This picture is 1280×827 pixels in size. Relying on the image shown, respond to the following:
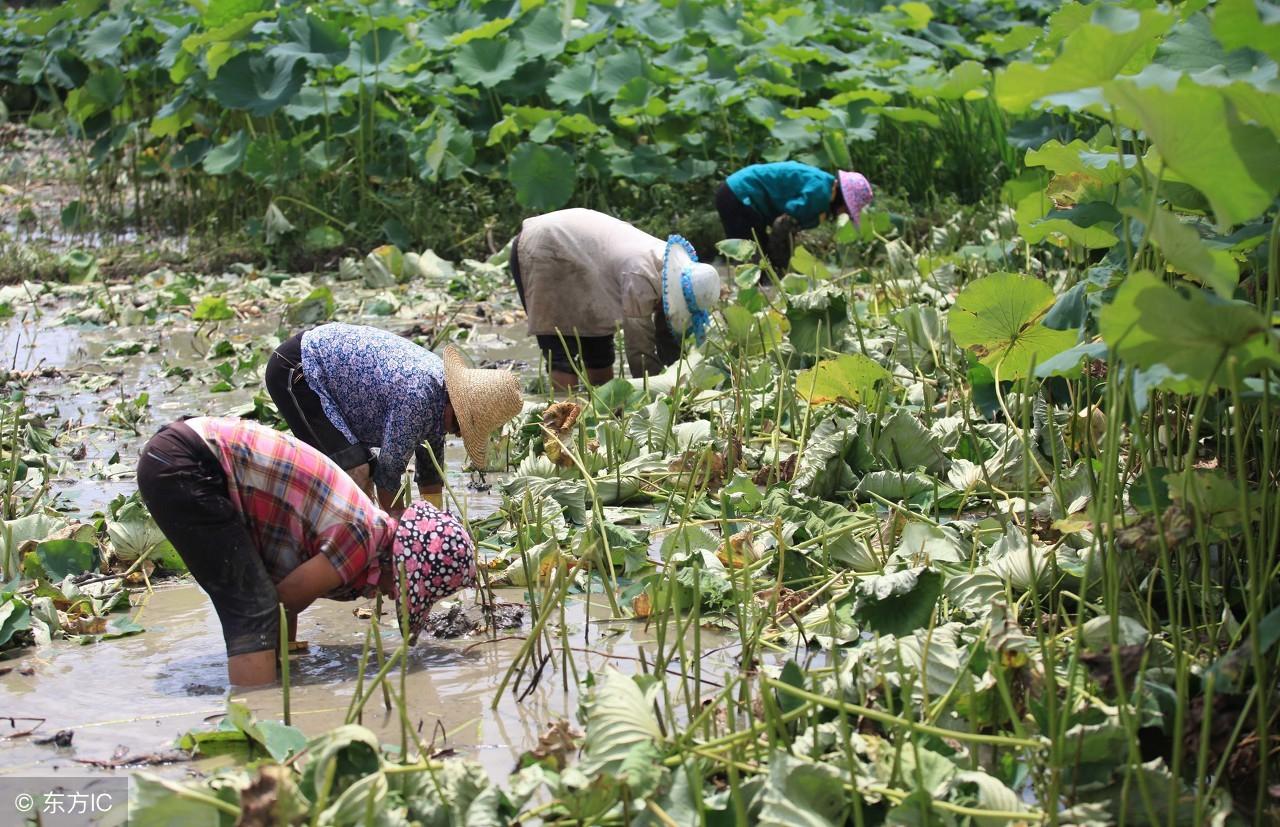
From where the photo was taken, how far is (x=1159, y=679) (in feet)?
7.93

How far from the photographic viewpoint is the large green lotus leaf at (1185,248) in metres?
1.89

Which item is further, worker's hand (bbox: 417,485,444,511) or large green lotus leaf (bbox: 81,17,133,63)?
large green lotus leaf (bbox: 81,17,133,63)

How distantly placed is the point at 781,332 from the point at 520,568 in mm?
1794

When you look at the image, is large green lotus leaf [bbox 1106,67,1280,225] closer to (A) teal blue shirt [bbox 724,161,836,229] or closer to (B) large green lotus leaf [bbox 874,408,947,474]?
(B) large green lotus leaf [bbox 874,408,947,474]

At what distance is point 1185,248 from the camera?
77.6 inches

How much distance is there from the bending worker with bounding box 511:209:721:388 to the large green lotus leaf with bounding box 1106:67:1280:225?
3.14 m

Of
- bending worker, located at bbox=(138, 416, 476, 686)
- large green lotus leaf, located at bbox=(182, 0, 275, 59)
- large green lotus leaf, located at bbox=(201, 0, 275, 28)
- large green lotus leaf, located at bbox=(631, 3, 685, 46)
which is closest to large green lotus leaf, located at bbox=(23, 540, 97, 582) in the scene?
bending worker, located at bbox=(138, 416, 476, 686)

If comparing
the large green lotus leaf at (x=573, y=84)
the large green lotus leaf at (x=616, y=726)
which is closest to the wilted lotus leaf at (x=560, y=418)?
the large green lotus leaf at (x=616, y=726)

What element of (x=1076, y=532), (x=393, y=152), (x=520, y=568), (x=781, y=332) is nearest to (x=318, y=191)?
(x=393, y=152)

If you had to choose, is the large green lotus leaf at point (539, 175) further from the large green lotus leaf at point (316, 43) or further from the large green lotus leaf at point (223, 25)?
the large green lotus leaf at point (223, 25)

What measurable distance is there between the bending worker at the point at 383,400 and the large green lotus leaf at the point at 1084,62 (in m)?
1.97

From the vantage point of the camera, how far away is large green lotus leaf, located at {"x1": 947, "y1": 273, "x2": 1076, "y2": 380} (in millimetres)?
3062

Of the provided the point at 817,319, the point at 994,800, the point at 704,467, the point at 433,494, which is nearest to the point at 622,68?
the point at 817,319

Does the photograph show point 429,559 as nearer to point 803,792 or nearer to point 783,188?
point 803,792
